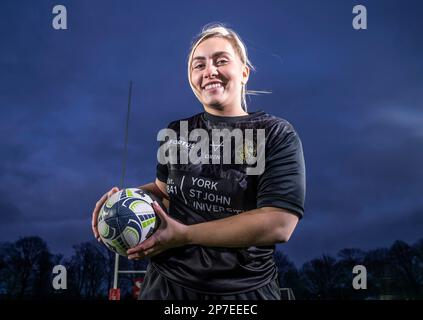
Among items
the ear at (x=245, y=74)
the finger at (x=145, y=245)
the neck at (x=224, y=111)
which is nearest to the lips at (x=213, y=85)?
the neck at (x=224, y=111)

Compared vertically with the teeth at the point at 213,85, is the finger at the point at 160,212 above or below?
below

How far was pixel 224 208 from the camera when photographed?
251cm

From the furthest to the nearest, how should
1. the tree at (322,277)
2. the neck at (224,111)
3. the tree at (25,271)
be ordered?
1. the tree at (322,277)
2. the tree at (25,271)
3. the neck at (224,111)

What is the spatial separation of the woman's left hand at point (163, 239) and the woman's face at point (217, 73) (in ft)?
2.75

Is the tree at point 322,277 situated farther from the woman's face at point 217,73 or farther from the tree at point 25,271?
the woman's face at point 217,73

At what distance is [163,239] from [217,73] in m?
1.14

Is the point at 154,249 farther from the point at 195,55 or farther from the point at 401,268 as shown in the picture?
the point at 401,268

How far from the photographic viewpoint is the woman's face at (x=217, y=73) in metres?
2.74

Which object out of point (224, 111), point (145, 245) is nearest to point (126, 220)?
point (145, 245)

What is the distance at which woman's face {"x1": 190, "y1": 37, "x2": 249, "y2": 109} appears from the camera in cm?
274

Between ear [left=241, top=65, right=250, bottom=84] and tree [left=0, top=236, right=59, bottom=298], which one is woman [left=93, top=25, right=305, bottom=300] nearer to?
ear [left=241, top=65, right=250, bottom=84]

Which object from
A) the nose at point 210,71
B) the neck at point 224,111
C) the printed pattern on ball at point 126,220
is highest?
the nose at point 210,71

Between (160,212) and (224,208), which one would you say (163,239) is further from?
(224,208)
